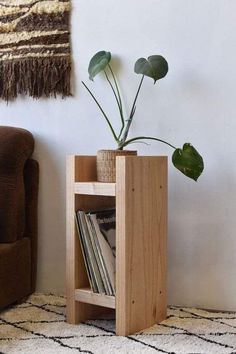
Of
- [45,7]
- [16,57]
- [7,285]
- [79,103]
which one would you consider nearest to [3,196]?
[7,285]

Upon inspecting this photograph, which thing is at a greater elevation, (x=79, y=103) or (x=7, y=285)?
(x=79, y=103)

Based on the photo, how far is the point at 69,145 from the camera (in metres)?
1.98

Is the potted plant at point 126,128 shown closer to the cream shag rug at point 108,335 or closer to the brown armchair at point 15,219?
the brown armchair at point 15,219

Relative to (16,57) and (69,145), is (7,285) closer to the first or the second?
(69,145)

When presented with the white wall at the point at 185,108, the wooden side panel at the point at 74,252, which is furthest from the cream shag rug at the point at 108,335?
the white wall at the point at 185,108

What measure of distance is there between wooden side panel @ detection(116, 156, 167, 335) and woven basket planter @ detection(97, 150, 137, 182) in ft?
0.33

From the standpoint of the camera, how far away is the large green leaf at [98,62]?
70.2 inches

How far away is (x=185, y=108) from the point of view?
70.8 inches

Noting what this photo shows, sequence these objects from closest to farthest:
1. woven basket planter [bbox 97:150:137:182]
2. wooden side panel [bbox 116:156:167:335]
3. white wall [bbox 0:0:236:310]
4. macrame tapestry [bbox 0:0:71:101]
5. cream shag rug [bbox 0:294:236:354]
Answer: cream shag rug [bbox 0:294:236:354], wooden side panel [bbox 116:156:167:335], woven basket planter [bbox 97:150:137:182], white wall [bbox 0:0:236:310], macrame tapestry [bbox 0:0:71:101]

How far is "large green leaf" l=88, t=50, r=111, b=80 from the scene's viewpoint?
1.78 m

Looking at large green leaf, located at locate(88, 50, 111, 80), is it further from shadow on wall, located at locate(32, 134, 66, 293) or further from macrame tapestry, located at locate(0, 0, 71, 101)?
shadow on wall, located at locate(32, 134, 66, 293)

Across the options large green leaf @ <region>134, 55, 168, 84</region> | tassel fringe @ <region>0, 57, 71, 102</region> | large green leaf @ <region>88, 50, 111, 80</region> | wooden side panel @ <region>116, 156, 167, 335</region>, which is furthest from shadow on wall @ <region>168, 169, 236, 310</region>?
tassel fringe @ <region>0, 57, 71, 102</region>

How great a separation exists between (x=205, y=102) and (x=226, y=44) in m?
0.22

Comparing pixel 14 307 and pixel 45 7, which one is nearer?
pixel 14 307
